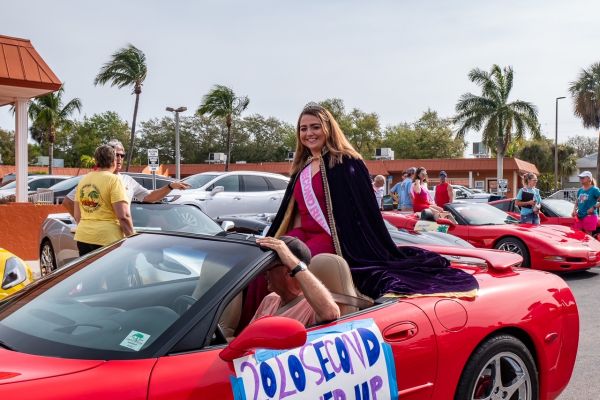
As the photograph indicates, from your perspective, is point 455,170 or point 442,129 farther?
point 442,129

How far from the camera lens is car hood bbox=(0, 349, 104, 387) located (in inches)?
74.8

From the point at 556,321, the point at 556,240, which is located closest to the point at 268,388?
the point at 556,321

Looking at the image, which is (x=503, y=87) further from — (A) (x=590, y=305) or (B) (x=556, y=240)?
(A) (x=590, y=305)

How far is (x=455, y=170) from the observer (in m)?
42.5

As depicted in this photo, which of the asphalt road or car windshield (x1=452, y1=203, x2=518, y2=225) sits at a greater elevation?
car windshield (x1=452, y1=203, x2=518, y2=225)

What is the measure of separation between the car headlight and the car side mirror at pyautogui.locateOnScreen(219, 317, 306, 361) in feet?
9.21

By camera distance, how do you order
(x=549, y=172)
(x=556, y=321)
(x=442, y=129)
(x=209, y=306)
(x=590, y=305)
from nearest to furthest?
(x=209, y=306) < (x=556, y=321) < (x=590, y=305) < (x=549, y=172) < (x=442, y=129)

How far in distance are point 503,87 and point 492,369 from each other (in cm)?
3625

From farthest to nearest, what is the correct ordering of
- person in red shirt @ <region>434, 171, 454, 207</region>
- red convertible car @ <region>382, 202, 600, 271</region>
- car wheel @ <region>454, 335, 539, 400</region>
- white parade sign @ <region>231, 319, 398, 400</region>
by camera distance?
person in red shirt @ <region>434, 171, 454, 207</region>, red convertible car @ <region>382, 202, 600, 271</region>, car wheel @ <region>454, 335, 539, 400</region>, white parade sign @ <region>231, 319, 398, 400</region>

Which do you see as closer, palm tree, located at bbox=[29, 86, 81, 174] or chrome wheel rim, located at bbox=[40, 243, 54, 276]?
chrome wheel rim, located at bbox=[40, 243, 54, 276]

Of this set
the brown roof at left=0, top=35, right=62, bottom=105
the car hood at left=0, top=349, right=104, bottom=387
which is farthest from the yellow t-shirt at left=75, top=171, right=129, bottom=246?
the brown roof at left=0, top=35, right=62, bottom=105

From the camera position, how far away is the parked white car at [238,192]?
13.4 meters

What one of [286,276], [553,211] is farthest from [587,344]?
[553,211]

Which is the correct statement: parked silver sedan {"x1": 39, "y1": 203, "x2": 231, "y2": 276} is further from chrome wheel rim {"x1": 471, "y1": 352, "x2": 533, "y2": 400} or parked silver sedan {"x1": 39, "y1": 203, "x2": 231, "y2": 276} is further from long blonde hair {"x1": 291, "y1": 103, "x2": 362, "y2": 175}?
chrome wheel rim {"x1": 471, "y1": 352, "x2": 533, "y2": 400}
